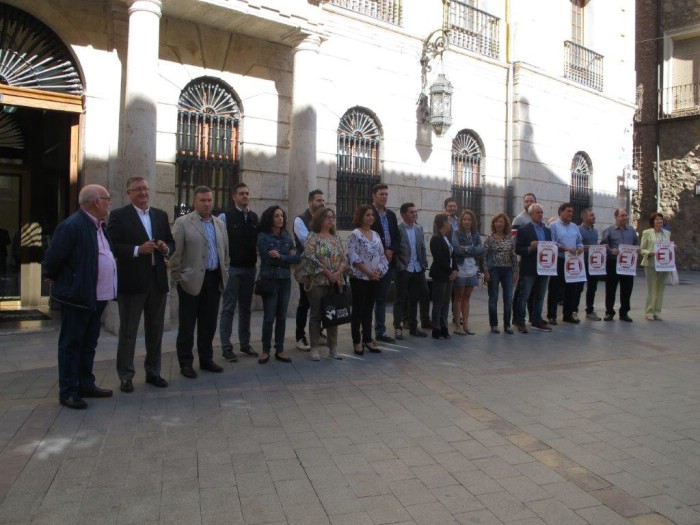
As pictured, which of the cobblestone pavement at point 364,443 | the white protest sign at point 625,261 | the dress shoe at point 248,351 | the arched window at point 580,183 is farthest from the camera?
the arched window at point 580,183

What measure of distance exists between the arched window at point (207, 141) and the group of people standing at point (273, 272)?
8.92ft

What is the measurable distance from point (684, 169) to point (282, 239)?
21.4 m

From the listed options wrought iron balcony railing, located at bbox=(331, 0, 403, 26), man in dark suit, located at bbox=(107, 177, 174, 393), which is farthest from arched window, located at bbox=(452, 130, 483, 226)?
man in dark suit, located at bbox=(107, 177, 174, 393)

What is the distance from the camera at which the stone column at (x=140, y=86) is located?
8281 millimetres

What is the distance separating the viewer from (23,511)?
3311mm

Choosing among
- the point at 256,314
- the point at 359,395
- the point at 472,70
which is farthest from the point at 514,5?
the point at 359,395

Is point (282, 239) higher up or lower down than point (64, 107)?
lower down

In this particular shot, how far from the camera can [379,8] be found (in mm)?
12164

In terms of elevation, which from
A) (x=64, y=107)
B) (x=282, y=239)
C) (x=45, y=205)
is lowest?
(x=282, y=239)

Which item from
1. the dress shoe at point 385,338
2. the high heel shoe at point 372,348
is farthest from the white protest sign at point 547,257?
the high heel shoe at point 372,348

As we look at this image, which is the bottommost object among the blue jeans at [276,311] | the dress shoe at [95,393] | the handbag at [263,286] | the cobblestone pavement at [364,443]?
the cobblestone pavement at [364,443]

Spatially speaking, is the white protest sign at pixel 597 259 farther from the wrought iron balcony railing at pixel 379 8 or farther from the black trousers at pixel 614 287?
the wrought iron balcony railing at pixel 379 8

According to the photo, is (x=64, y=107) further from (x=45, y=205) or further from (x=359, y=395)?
(x=359, y=395)

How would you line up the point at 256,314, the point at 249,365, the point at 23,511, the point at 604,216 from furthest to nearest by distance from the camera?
the point at 604,216 < the point at 256,314 < the point at 249,365 < the point at 23,511
